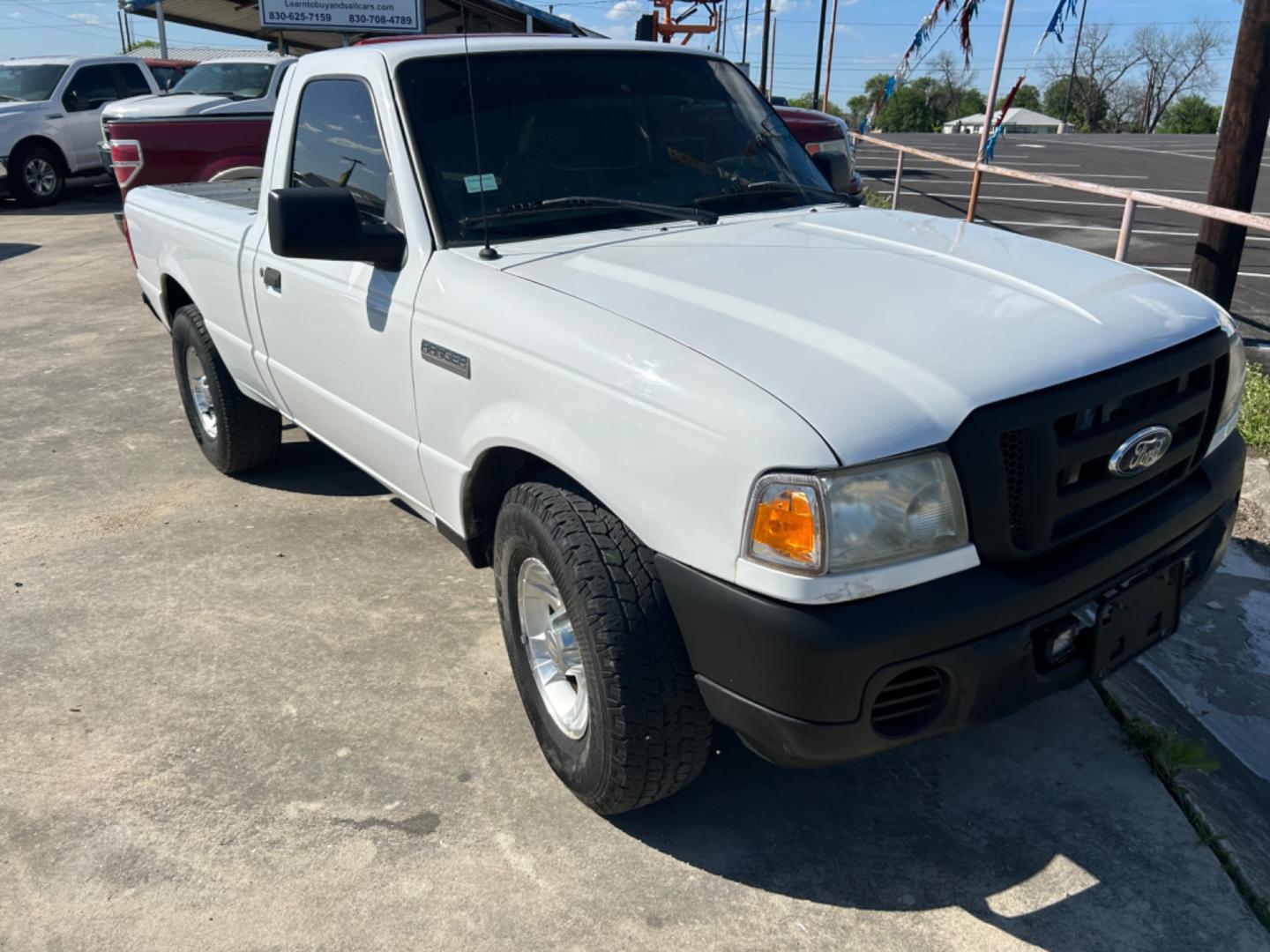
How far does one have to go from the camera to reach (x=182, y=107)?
32.9ft

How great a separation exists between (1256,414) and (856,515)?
155 inches

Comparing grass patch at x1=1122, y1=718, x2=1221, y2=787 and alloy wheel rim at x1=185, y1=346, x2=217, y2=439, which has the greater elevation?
alloy wheel rim at x1=185, y1=346, x2=217, y2=439

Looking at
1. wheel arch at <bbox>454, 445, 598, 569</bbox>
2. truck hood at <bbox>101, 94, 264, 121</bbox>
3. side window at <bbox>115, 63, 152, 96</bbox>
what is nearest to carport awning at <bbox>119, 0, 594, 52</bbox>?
side window at <bbox>115, 63, 152, 96</bbox>

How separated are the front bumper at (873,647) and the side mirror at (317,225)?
53.5 inches

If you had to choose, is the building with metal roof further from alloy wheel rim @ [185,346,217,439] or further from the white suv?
alloy wheel rim @ [185,346,217,439]

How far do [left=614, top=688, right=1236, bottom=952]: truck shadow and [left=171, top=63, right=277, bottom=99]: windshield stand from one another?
10.4 metres

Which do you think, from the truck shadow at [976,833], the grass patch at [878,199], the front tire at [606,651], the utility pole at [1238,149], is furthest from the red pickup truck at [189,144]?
the front tire at [606,651]

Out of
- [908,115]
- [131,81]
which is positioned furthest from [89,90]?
[908,115]

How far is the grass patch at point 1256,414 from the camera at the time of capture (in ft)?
16.1

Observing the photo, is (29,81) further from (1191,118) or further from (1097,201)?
(1191,118)

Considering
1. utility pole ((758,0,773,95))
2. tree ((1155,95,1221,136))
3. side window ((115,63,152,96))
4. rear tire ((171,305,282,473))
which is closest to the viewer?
rear tire ((171,305,282,473))

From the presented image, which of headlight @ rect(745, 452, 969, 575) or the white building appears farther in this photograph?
the white building

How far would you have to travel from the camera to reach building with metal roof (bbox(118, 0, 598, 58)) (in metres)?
18.2

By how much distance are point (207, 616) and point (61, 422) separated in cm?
294
